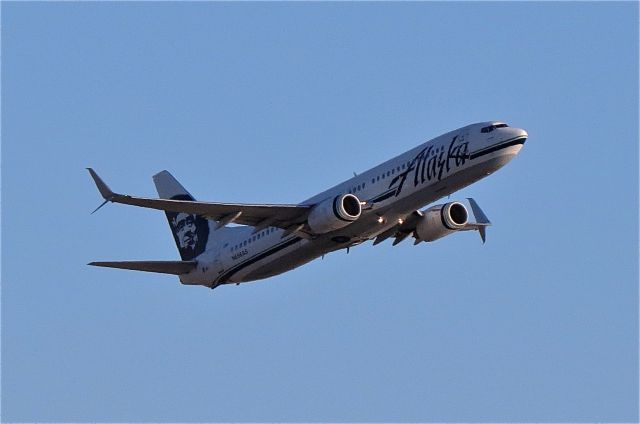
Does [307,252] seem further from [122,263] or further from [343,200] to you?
[122,263]

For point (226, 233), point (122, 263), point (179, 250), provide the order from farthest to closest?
1. point (179, 250)
2. point (226, 233)
3. point (122, 263)

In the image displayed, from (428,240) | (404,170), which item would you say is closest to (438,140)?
(404,170)

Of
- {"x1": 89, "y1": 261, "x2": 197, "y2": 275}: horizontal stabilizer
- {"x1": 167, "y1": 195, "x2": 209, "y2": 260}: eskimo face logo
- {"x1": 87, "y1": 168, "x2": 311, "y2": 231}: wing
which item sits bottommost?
{"x1": 89, "y1": 261, "x2": 197, "y2": 275}: horizontal stabilizer

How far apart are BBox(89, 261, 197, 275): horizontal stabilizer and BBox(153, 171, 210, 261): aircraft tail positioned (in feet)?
9.22

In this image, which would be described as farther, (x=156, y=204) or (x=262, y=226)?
(x=262, y=226)

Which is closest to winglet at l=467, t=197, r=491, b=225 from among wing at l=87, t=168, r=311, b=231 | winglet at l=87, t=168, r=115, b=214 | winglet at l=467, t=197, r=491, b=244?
winglet at l=467, t=197, r=491, b=244

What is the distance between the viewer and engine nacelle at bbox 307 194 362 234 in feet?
216

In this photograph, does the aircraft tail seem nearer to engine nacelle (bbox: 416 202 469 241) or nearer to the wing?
the wing

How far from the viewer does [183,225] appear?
267ft

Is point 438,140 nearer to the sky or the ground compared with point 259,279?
nearer to the sky

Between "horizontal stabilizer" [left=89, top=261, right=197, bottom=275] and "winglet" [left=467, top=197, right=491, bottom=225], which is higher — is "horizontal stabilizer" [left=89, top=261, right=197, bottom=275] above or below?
below

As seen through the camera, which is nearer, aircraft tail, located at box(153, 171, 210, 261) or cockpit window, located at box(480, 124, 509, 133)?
cockpit window, located at box(480, 124, 509, 133)

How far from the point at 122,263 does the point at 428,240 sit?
48.7ft

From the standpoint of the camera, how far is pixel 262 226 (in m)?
68.4
